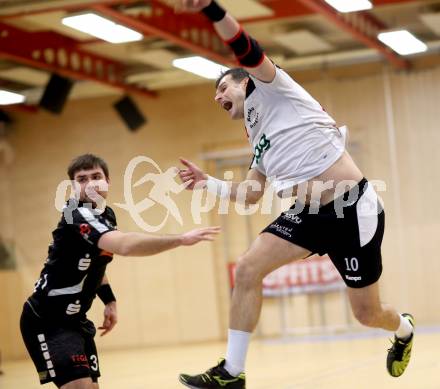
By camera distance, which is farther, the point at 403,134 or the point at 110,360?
the point at 403,134

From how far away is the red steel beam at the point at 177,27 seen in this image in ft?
38.3

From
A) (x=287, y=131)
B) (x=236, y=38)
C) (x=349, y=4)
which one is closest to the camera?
(x=236, y=38)

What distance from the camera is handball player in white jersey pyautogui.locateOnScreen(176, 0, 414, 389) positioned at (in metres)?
5.66

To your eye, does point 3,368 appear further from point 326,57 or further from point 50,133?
point 326,57

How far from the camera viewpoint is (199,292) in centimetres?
1711

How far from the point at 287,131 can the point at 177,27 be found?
7.30 meters

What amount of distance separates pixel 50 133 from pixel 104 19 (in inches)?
259

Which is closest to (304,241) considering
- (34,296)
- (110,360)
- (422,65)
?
(34,296)

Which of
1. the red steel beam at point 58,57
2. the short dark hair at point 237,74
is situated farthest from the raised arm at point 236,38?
the red steel beam at point 58,57

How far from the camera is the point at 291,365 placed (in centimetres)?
1097

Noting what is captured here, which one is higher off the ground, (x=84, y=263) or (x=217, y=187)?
(x=217, y=187)

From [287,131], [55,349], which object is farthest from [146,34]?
[55,349]

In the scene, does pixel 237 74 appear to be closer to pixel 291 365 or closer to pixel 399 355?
pixel 399 355

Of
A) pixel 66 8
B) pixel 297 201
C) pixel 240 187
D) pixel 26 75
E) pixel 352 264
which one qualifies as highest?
pixel 26 75
